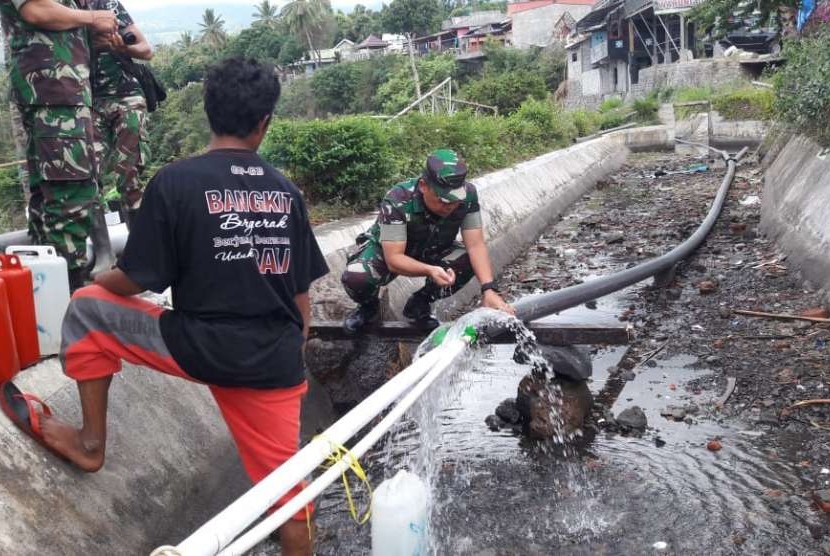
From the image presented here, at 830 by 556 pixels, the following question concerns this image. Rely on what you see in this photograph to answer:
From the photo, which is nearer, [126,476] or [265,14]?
[126,476]

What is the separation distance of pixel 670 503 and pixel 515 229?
24.4 ft

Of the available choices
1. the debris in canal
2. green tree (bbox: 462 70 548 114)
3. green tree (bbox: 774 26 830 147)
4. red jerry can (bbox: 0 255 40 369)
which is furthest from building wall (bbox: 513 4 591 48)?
red jerry can (bbox: 0 255 40 369)

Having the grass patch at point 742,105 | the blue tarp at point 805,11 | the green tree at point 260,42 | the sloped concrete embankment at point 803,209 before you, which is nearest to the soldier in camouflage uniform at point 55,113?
the sloped concrete embankment at point 803,209

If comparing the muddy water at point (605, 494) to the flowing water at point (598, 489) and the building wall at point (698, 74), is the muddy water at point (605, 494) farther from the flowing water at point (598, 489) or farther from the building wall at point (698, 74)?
the building wall at point (698, 74)

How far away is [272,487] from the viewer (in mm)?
2057

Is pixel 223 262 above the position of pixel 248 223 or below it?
below

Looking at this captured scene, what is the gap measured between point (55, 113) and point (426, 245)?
7.60 feet

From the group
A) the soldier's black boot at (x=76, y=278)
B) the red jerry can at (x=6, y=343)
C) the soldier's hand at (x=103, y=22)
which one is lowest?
the soldier's black boot at (x=76, y=278)

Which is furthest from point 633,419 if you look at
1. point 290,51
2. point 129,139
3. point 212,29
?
point 212,29

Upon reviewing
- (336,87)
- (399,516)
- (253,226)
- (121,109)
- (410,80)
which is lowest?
(336,87)

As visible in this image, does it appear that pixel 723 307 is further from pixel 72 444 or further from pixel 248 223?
pixel 72 444

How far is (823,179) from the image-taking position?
8.56 meters

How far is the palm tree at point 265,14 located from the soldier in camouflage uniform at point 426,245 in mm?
93084

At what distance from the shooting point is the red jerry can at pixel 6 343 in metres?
2.87
